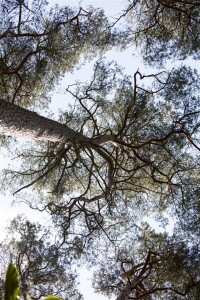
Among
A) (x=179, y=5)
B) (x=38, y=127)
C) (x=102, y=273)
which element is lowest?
(x=102, y=273)

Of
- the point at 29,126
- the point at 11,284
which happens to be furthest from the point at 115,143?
the point at 11,284

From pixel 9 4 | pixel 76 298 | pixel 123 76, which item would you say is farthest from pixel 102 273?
pixel 9 4

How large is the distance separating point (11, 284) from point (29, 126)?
12.8 ft

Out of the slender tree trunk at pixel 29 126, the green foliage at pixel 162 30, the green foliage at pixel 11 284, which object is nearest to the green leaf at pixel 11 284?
the green foliage at pixel 11 284

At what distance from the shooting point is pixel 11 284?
5.84 feet

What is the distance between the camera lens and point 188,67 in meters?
7.07

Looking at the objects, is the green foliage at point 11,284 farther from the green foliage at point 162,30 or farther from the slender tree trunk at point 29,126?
the green foliage at point 162,30

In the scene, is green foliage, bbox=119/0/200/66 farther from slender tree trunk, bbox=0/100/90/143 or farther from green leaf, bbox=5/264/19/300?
green leaf, bbox=5/264/19/300

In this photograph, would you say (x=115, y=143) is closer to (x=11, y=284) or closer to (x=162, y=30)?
(x=162, y=30)

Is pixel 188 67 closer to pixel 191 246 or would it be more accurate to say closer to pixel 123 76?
pixel 123 76

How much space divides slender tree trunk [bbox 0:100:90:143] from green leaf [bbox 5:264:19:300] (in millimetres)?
3371

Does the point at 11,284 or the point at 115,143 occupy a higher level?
the point at 115,143

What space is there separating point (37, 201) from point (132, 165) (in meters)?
2.18

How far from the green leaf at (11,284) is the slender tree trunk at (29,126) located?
133 inches
